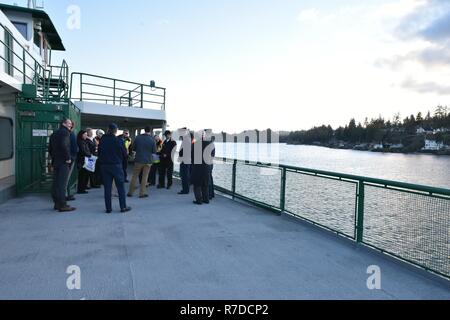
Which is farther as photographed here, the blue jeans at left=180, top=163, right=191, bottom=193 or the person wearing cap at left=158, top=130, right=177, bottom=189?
the person wearing cap at left=158, top=130, right=177, bottom=189

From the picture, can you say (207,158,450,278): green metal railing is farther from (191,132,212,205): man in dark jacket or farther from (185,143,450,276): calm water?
(191,132,212,205): man in dark jacket

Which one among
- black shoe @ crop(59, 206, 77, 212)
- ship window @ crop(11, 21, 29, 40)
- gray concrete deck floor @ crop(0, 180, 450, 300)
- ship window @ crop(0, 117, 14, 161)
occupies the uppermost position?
ship window @ crop(11, 21, 29, 40)

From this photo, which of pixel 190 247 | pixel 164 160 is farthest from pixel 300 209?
pixel 164 160

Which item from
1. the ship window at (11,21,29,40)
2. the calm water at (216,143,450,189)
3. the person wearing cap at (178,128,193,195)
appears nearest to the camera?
the person wearing cap at (178,128,193,195)

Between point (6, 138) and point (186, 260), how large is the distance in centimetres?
759

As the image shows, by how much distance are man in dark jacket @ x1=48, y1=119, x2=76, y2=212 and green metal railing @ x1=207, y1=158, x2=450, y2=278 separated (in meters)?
4.27

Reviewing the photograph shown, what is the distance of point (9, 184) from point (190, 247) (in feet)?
19.7

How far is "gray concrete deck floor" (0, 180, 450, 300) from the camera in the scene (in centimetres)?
346

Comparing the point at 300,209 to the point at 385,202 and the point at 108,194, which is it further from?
the point at 108,194

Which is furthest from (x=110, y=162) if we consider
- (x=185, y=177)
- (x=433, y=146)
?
(x=433, y=146)

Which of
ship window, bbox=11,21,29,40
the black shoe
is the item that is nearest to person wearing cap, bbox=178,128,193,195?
the black shoe

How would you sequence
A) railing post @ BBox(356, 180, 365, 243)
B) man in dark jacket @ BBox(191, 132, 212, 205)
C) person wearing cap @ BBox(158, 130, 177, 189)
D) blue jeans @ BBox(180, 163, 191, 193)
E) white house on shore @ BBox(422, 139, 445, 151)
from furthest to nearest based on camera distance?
white house on shore @ BBox(422, 139, 445, 151) < person wearing cap @ BBox(158, 130, 177, 189) < blue jeans @ BBox(180, 163, 191, 193) < man in dark jacket @ BBox(191, 132, 212, 205) < railing post @ BBox(356, 180, 365, 243)

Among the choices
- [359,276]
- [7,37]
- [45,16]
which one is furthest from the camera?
[45,16]
